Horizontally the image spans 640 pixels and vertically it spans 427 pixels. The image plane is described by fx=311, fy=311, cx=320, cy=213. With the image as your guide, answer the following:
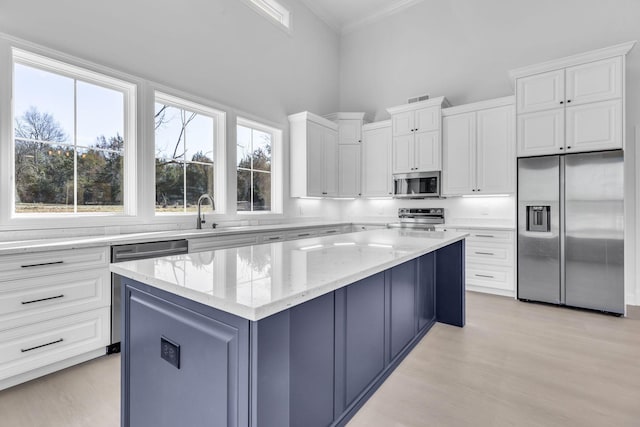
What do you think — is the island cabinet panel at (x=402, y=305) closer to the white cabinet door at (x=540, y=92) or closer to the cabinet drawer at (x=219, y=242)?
the cabinet drawer at (x=219, y=242)

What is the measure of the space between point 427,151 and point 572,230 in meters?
2.03

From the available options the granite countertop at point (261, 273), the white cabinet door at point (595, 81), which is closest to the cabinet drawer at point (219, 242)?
the granite countertop at point (261, 273)

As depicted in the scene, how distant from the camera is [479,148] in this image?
4289 mm

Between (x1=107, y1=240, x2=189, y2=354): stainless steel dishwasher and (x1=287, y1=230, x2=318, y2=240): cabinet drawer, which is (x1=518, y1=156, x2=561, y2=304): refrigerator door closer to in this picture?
(x1=287, y1=230, x2=318, y2=240): cabinet drawer

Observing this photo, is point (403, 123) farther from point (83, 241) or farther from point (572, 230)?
point (83, 241)

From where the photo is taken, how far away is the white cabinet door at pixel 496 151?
407cm

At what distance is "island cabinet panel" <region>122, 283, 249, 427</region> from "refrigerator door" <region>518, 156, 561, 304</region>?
3904mm

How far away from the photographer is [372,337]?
1.78m

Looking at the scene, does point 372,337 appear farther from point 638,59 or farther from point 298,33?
point 298,33

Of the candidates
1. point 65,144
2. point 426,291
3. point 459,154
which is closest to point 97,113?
point 65,144

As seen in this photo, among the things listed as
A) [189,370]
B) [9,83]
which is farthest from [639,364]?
[9,83]

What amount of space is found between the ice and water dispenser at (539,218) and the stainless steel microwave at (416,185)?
121 centimetres

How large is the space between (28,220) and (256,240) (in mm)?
1916

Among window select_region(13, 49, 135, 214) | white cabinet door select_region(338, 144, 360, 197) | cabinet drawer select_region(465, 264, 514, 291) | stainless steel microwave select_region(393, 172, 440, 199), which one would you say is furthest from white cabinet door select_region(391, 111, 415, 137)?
window select_region(13, 49, 135, 214)
